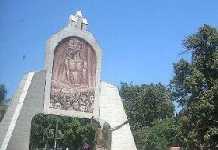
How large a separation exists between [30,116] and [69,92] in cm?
323

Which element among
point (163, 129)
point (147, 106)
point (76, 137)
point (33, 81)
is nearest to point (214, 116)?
point (33, 81)

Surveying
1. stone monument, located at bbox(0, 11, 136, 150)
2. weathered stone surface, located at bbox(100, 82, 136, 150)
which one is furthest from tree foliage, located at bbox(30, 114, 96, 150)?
stone monument, located at bbox(0, 11, 136, 150)

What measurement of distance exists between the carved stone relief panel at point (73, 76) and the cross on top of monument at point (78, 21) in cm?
102

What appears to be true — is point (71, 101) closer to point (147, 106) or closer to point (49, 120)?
point (49, 120)

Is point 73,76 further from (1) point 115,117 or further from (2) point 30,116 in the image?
(1) point 115,117

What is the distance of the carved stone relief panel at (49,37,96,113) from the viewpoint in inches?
1175

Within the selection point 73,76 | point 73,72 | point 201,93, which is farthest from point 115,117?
point 201,93

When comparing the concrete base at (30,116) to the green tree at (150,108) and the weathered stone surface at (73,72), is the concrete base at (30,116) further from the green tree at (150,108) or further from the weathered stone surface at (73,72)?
the green tree at (150,108)

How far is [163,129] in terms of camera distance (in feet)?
132

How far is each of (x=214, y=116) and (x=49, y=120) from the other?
22549 millimetres

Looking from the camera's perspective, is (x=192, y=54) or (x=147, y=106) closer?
(x=192, y=54)

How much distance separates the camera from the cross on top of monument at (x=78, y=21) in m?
31.2

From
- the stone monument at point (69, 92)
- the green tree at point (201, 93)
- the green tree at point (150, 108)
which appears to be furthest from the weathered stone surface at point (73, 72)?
the green tree at point (150, 108)

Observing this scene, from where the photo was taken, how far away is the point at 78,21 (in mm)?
31500
